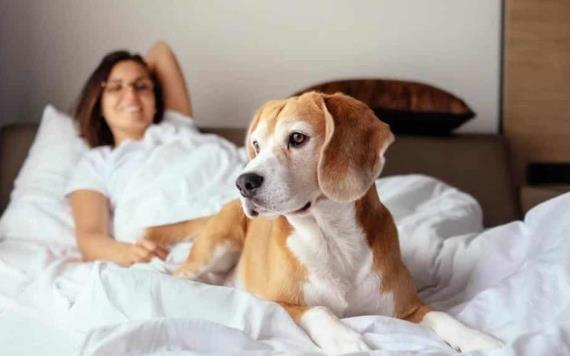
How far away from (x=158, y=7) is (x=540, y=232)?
1.67m

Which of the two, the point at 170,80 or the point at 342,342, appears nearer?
the point at 342,342

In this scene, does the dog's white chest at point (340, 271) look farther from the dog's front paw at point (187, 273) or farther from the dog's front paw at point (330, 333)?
the dog's front paw at point (187, 273)

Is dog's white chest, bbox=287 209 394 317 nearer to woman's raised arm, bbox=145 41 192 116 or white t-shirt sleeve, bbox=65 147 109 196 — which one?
white t-shirt sleeve, bbox=65 147 109 196

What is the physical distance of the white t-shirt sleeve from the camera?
2.20 m

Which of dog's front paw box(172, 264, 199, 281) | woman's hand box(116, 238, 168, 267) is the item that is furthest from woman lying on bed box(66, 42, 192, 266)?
dog's front paw box(172, 264, 199, 281)

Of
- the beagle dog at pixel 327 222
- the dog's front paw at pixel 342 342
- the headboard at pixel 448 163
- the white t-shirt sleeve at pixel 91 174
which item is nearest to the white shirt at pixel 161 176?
the white t-shirt sleeve at pixel 91 174

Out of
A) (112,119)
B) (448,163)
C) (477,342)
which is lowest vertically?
(448,163)

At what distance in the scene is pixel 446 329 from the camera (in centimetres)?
127

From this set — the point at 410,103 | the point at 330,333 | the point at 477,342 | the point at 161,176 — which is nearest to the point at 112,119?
the point at 161,176

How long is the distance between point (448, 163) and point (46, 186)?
4.13 ft

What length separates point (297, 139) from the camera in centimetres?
127

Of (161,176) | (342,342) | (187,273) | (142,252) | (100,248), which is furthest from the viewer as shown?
(161,176)

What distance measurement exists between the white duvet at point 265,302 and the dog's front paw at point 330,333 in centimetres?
2

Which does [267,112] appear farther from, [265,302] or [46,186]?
[46,186]
